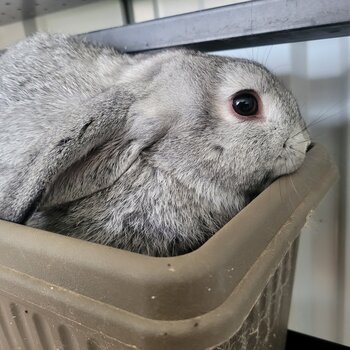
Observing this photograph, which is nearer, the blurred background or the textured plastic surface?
the textured plastic surface

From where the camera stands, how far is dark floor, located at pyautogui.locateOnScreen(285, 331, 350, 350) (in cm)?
125

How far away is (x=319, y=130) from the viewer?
1125mm

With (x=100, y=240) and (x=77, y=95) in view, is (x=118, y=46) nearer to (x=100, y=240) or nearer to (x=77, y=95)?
(x=77, y=95)

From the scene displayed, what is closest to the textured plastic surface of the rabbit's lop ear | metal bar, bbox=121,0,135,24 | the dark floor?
the rabbit's lop ear

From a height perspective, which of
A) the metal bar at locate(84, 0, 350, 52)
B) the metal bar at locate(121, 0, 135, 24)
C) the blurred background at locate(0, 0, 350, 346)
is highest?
the metal bar at locate(121, 0, 135, 24)

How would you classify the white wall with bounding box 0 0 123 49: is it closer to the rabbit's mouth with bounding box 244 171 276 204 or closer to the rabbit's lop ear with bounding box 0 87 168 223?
the rabbit's lop ear with bounding box 0 87 168 223

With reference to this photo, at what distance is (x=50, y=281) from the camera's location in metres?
0.53

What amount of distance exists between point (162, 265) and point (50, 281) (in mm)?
171

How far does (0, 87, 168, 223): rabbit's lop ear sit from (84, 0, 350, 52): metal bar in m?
0.28

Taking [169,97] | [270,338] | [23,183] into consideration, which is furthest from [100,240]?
[270,338]

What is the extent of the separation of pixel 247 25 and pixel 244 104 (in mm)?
207

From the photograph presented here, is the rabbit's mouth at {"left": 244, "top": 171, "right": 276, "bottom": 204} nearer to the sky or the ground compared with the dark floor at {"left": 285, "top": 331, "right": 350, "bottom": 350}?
nearer to the sky

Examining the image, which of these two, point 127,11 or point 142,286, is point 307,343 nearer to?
point 142,286

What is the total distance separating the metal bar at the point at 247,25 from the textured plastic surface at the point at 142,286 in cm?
33
